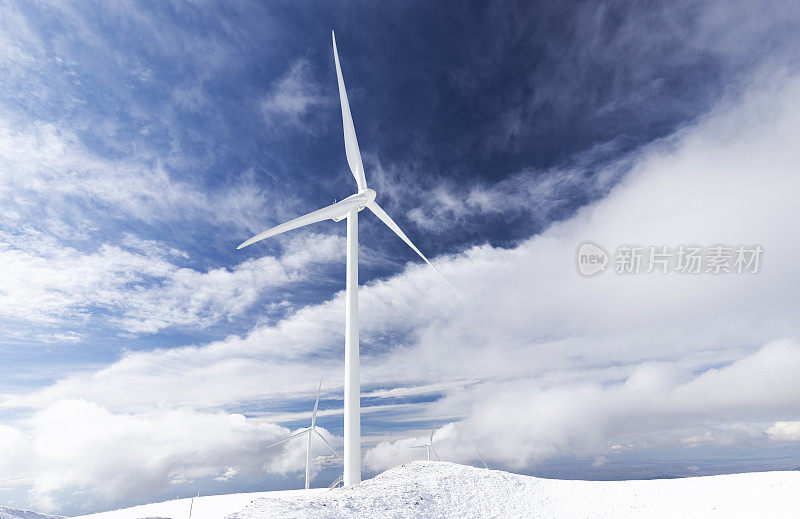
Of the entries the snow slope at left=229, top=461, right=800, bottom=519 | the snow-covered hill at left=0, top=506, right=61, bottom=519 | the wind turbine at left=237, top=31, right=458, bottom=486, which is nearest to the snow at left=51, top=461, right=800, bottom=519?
the snow slope at left=229, top=461, right=800, bottom=519

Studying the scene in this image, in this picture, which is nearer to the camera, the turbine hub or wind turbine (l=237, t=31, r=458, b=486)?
wind turbine (l=237, t=31, r=458, b=486)

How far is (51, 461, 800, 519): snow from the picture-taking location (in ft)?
104

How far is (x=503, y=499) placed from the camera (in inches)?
1486

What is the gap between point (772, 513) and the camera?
1236 inches

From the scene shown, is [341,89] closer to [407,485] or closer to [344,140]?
[344,140]

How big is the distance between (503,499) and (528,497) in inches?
124

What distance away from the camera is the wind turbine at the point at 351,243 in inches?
1613

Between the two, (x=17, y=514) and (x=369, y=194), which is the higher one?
(x=369, y=194)

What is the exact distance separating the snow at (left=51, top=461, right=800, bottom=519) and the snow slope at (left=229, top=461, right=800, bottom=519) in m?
0.07

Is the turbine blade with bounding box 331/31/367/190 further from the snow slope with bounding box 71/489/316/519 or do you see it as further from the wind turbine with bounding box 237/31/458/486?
the snow slope with bounding box 71/489/316/519

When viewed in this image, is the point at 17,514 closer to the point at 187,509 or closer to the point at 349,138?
the point at 187,509

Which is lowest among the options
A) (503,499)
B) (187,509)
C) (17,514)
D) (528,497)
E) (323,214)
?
(528,497)

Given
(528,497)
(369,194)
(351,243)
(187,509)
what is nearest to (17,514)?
(187,509)

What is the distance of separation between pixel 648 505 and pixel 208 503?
143 ft
